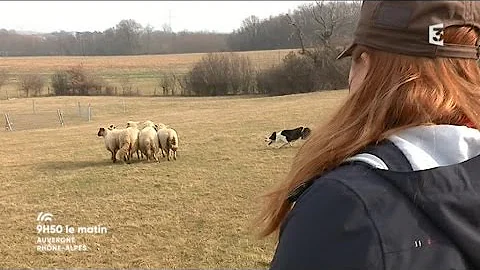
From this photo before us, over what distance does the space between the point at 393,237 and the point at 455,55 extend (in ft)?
1.22

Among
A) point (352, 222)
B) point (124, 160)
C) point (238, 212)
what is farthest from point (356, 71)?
point (124, 160)

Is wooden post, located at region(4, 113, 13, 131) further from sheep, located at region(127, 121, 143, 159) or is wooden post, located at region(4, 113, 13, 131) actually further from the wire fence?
sheep, located at region(127, 121, 143, 159)

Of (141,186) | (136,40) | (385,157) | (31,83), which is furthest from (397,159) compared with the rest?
(31,83)

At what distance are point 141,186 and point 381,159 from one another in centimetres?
805

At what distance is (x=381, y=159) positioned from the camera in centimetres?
91

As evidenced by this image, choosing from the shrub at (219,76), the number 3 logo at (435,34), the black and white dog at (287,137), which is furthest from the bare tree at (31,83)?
the number 3 logo at (435,34)

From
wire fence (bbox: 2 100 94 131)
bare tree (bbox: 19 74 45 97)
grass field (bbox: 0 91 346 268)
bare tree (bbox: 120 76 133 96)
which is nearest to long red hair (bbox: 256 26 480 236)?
grass field (bbox: 0 91 346 268)

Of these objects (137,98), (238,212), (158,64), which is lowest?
(238,212)

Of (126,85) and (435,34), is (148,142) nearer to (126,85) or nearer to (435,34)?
(126,85)

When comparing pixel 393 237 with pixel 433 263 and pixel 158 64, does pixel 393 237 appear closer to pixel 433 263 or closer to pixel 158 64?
pixel 433 263

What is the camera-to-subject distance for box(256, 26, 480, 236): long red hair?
0.96 metres

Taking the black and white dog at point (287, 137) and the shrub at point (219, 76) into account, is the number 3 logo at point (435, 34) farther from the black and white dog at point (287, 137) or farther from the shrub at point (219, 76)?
the black and white dog at point (287, 137)

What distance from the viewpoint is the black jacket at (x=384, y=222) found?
0.82 m

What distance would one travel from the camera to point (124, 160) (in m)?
10.7
